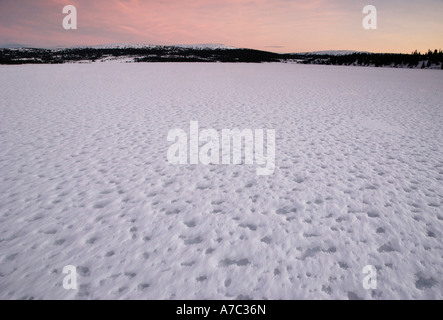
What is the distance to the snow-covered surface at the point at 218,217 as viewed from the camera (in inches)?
→ 127

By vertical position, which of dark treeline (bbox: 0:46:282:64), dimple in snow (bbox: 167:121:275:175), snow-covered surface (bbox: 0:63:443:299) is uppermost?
dark treeline (bbox: 0:46:282:64)

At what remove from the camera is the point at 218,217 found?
4461 mm

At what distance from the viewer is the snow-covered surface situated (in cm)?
322

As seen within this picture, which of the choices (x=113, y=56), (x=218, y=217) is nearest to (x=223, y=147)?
(x=218, y=217)

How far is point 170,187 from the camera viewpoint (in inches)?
215

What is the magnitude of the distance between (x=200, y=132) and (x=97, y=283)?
6.62 metres

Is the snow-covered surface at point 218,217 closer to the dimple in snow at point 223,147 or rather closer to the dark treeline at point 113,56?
the dimple in snow at point 223,147

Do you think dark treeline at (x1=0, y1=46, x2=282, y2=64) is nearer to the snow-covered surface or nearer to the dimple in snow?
the dimple in snow

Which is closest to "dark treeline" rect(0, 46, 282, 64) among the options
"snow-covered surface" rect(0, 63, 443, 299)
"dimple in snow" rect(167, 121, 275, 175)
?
"dimple in snow" rect(167, 121, 275, 175)

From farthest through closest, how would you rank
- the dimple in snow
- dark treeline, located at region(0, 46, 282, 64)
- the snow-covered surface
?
dark treeline, located at region(0, 46, 282, 64)
the dimple in snow
the snow-covered surface

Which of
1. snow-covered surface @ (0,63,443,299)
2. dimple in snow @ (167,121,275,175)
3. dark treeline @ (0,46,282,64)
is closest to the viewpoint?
snow-covered surface @ (0,63,443,299)
